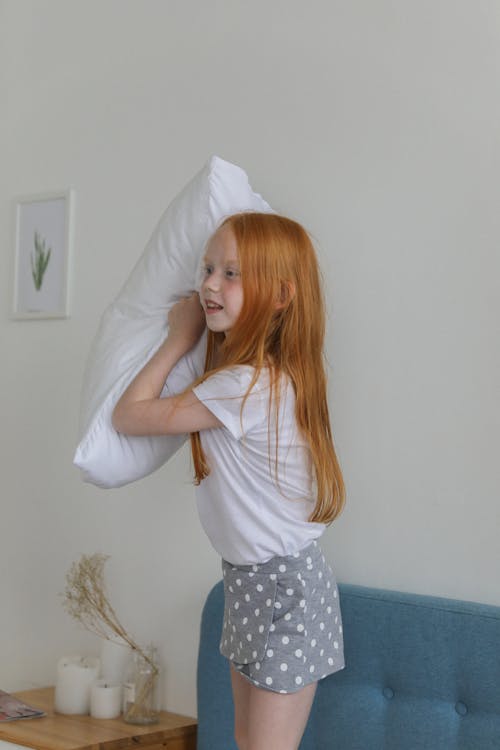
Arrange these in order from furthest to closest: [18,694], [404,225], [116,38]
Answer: [116,38], [18,694], [404,225]

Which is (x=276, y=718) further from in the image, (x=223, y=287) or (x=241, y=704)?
(x=223, y=287)

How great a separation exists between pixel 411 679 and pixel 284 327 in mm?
744

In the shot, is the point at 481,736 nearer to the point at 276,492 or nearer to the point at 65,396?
the point at 276,492

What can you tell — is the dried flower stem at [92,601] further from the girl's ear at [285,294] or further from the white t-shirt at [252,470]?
the girl's ear at [285,294]

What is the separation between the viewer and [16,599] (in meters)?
3.00

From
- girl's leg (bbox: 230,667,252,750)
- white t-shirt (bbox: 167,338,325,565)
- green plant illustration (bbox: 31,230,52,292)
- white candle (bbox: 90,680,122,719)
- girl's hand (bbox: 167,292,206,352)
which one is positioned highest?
green plant illustration (bbox: 31,230,52,292)

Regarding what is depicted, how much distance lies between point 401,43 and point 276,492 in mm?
1075

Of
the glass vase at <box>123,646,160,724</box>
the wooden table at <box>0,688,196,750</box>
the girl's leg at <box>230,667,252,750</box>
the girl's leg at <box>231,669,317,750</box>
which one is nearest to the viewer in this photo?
the girl's leg at <box>231,669,317,750</box>

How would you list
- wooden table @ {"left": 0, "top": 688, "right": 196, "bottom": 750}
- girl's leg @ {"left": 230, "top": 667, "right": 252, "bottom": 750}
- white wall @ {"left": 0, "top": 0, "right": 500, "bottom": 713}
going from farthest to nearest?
wooden table @ {"left": 0, "top": 688, "right": 196, "bottom": 750} < white wall @ {"left": 0, "top": 0, "right": 500, "bottom": 713} < girl's leg @ {"left": 230, "top": 667, "right": 252, "bottom": 750}

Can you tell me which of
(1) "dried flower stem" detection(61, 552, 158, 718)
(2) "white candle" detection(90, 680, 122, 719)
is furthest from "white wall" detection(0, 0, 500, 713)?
(2) "white candle" detection(90, 680, 122, 719)

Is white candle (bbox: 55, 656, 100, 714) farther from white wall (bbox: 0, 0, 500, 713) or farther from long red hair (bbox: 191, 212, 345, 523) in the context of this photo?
long red hair (bbox: 191, 212, 345, 523)

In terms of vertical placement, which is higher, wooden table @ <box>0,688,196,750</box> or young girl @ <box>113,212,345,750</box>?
young girl @ <box>113,212,345,750</box>

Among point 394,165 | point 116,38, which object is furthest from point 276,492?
point 116,38

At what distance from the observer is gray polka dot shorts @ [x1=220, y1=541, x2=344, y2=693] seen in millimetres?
1786
